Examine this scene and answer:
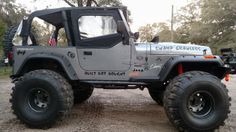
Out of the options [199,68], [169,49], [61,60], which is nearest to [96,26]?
[61,60]

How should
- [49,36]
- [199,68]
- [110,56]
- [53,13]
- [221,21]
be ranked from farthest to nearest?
1. [221,21]
2. [49,36]
3. [53,13]
4. [199,68]
5. [110,56]

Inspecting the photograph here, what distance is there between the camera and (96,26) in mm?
6027

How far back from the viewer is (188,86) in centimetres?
534

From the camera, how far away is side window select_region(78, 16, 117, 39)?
599 cm

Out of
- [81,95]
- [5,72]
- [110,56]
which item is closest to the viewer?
[110,56]

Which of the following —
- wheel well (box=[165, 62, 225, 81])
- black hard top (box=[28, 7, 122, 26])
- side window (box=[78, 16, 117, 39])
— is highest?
black hard top (box=[28, 7, 122, 26])

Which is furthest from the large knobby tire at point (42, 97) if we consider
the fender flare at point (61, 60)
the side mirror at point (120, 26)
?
the side mirror at point (120, 26)

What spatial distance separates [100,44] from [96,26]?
35 cm

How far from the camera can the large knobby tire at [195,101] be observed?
17.3 ft

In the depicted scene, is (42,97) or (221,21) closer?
(42,97)

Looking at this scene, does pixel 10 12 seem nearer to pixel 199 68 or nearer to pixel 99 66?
pixel 99 66

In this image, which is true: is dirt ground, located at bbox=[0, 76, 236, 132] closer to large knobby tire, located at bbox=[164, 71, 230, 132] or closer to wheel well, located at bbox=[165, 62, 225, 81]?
large knobby tire, located at bbox=[164, 71, 230, 132]

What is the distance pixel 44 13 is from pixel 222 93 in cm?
358

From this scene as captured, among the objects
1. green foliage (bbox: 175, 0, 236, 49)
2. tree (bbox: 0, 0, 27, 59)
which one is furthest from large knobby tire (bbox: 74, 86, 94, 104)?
green foliage (bbox: 175, 0, 236, 49)
